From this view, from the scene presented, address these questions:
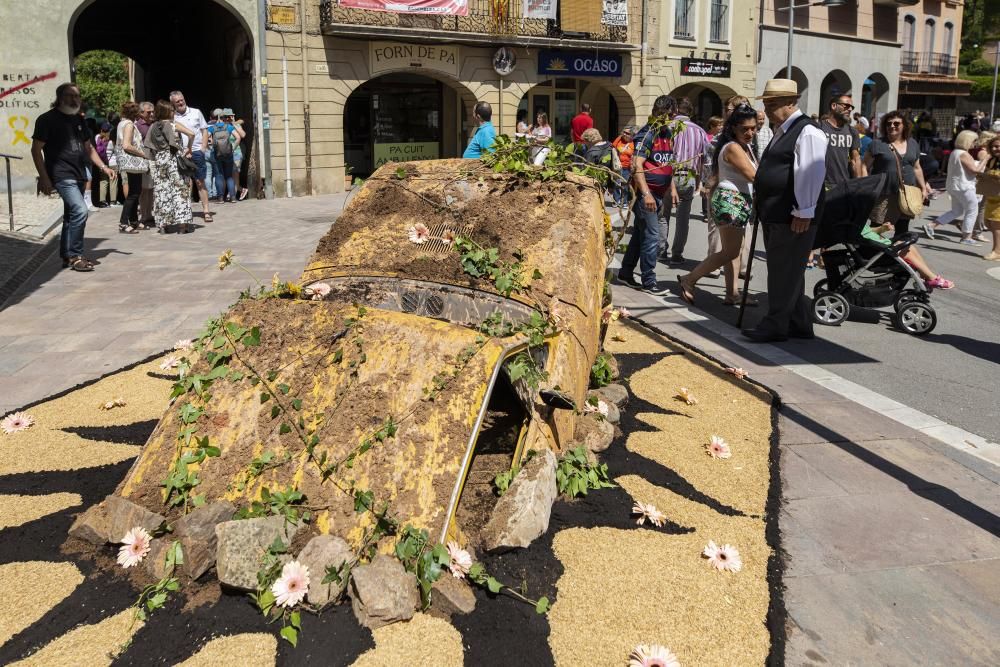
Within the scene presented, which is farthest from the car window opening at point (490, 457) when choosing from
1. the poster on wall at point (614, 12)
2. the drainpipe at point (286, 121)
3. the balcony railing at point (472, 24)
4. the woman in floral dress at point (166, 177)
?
the poster on wall at point (614, 12)

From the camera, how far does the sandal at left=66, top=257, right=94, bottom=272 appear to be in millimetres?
9719

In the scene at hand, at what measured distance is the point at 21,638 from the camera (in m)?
2.77

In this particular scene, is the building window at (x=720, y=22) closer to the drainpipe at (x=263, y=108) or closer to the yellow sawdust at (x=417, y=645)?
the drainpipe at (x=263, y=108)

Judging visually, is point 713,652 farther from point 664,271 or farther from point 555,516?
point 664,271

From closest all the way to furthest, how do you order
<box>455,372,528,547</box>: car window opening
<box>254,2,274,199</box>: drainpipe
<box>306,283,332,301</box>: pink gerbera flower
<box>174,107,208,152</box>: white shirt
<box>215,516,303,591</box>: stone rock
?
<box>215,516,303,591</box>: stone rock < <box>455,372,528,547</box>: car window opening < <box>306,283,332,301</box>: pink gerbera flower < <box>174,107,208,152</box>: white shirt < <box>254,2,274,199</box>: drainpipe

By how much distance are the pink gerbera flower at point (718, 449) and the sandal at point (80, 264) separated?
7879 mm

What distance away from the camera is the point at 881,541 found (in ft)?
11.7

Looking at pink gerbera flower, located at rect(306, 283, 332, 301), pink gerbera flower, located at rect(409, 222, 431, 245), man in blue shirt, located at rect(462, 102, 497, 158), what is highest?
man in blue shirt, located at rect(462, 102, 497, 158)

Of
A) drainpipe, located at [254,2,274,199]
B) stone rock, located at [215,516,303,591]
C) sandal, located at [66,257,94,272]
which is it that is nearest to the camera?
stone rock, located at [215,516,303,591]

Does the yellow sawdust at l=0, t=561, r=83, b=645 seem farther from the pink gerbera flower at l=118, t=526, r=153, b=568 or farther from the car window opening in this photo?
the car window opening

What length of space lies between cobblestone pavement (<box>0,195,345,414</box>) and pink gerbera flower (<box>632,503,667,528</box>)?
3976mm

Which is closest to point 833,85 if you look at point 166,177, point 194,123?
point 194,123

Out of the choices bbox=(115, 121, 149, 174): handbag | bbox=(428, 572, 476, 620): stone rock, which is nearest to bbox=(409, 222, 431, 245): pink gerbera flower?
bbox=(428, 572, 476, 620): stone rock

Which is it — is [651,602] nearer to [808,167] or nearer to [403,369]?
[403,369]
